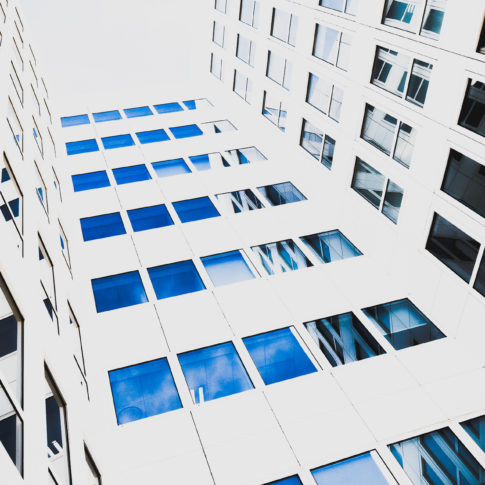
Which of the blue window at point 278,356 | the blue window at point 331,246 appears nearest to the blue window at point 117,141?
the blue window at point 331,246

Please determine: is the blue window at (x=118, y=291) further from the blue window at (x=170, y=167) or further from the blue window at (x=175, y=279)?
the blue window at (x=170, y=167)

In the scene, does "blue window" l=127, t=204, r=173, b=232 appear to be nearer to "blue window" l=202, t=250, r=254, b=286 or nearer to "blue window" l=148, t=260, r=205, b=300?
"blue window" l=148, t=260, r=205, b=300

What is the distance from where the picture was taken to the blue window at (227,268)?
17.0 m

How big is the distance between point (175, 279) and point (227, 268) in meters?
2.10

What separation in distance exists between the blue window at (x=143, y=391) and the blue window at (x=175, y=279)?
3294 mm

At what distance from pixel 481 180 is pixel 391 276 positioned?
5237mm

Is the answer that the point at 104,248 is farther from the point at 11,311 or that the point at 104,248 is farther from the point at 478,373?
the point at 478,373

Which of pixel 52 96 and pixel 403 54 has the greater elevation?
pixel 403 54

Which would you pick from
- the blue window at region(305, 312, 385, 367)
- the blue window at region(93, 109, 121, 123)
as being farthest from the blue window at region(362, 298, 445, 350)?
the blue window at region(93, 109, 121, 123)

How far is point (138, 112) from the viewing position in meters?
32.1

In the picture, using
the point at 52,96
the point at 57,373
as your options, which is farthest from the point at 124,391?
the point at 52,96

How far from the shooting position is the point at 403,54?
1538cm

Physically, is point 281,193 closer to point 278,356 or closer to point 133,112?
point 278,356

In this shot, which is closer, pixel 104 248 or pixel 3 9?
pixel 104 248
